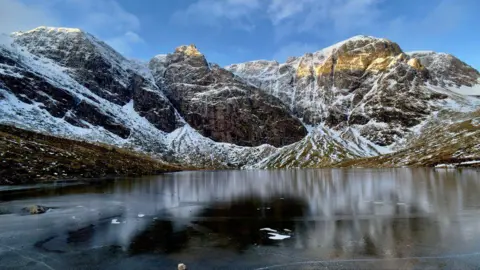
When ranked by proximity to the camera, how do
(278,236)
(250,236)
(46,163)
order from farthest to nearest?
(46,163)
(250,236)
(278,236)

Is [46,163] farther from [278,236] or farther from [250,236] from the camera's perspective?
[278,236]

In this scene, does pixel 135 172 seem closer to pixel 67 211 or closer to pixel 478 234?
pixel 67 211

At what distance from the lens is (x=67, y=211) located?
55.3m

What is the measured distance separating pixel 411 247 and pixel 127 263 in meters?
24.1

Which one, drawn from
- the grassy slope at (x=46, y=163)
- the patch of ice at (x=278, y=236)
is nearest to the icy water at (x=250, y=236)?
the patch of ice at (x=278, y=236)

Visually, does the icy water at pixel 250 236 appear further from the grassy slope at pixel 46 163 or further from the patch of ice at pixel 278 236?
the grassy slope at pixel 46 163

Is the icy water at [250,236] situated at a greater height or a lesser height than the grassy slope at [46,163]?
lesser

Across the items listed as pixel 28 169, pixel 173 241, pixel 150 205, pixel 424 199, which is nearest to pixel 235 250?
pixel 173 241

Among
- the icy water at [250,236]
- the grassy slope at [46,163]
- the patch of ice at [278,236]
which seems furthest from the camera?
the grassy slope at [46,163]

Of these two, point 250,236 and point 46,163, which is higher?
point 46,163

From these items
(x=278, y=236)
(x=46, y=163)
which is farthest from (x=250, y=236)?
(x=46, y=163)

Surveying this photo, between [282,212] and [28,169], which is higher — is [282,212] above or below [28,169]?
below

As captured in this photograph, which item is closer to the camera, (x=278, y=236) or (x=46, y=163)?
(x=278, y=236)

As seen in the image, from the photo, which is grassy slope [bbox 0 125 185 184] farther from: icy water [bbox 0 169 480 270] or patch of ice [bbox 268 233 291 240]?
patch of ice [bbox 268 233 291 240]
